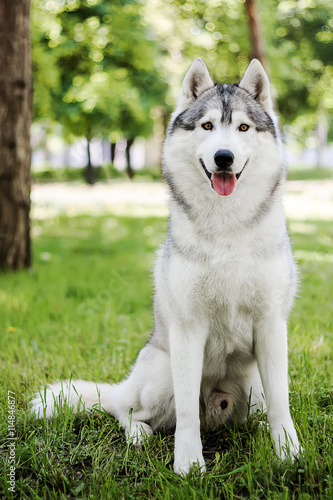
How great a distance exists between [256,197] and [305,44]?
74.9ft

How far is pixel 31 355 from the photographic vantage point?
383 centimetres

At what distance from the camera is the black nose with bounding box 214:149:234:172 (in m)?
2.29

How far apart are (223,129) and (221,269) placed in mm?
695

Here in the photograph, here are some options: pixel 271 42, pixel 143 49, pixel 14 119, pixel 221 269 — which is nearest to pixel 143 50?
pixel 143 49

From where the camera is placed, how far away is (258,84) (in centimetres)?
263

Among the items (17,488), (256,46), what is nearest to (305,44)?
(256,46)

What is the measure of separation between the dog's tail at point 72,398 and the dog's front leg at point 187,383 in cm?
59

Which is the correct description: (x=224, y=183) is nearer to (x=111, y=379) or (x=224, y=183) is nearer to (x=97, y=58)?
(x=111, y=379)

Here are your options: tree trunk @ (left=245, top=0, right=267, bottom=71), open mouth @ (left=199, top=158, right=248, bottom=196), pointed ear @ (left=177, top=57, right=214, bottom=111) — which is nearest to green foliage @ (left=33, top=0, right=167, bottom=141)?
tree trunk @ (left=245, top=0, right=267, bottom=71)

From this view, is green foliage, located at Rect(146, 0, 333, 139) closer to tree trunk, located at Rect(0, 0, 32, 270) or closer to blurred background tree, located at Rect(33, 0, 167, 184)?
blurred background tree, located at Rect(33, 0, 167, 184)

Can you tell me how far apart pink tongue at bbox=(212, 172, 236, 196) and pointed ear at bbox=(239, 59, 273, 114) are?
520 mm

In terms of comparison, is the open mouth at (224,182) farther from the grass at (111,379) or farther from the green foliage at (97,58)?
the green foliage at (97,58)

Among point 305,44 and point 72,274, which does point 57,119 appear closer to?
point 305,44

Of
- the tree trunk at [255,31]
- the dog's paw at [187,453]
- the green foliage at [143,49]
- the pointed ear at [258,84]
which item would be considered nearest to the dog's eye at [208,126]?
the pointed ear at [258,84]
